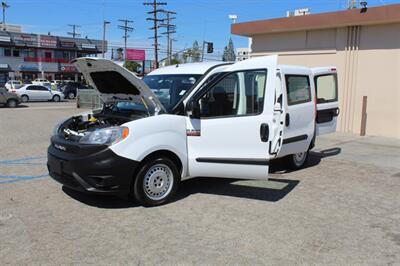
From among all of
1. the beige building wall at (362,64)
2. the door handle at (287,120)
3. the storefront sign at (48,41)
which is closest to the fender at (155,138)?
the door handle at (287,120)

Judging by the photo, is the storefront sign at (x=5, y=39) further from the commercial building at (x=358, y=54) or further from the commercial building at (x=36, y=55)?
the commercial building at (x=358, y=54)

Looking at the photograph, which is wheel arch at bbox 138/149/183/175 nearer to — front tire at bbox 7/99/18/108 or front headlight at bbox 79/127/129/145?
front headlight at bbox 79/127/129/145

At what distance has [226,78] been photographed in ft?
18.4

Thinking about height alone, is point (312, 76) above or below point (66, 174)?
above

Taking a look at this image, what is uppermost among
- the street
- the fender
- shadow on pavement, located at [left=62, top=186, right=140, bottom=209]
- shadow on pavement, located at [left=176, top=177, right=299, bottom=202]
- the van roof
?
the van roof

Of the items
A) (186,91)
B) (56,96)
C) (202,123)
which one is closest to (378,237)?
(202,123)

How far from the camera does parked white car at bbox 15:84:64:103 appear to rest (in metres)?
30.6

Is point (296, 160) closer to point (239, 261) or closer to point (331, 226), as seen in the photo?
point (331, 226)

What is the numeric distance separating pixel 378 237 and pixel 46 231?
12.3 ft

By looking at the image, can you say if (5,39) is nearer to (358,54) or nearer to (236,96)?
(358,54)

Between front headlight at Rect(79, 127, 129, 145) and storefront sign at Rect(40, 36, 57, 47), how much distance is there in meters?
72.8

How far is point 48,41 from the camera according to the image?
71.7m

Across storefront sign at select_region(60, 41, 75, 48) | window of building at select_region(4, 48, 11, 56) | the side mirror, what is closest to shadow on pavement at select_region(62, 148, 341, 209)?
the side mirror

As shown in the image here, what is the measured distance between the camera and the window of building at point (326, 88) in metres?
8.36
